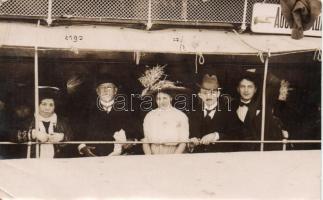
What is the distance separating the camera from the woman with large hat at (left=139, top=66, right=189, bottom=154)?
5.23 meters

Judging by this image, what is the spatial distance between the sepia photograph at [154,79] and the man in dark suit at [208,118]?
1 cm

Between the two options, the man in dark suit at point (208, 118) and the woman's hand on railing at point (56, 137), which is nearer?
the woman's hand on railing at point (56, 137)

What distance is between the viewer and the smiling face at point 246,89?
17.7ft

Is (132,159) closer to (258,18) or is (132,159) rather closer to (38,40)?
(38,40)

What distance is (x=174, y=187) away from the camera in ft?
10.2

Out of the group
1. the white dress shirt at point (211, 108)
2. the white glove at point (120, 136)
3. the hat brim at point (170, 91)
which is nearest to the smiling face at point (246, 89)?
the white dress shirt at point (211, 108)

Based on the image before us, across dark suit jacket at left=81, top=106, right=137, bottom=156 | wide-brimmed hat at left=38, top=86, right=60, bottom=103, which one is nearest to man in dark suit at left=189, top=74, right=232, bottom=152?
dark suit jacket at left=81, top=106, right=137, bottom=156

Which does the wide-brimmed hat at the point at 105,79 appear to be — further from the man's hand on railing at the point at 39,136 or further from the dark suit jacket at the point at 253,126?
the dark suit jacket at the point at 253,126

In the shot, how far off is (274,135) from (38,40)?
11.0ft

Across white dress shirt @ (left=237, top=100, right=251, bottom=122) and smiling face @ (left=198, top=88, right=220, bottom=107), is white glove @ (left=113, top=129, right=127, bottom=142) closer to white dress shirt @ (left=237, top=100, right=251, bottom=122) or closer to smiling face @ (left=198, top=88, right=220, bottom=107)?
smiling face @ (left=198, top=88, right=220, bottom=107)

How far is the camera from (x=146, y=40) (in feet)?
16.4

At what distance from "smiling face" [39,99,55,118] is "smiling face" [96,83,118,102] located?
23.3 inches

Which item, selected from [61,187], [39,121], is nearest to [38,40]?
[39,121]

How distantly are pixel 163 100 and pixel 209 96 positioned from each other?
0.63 meters
